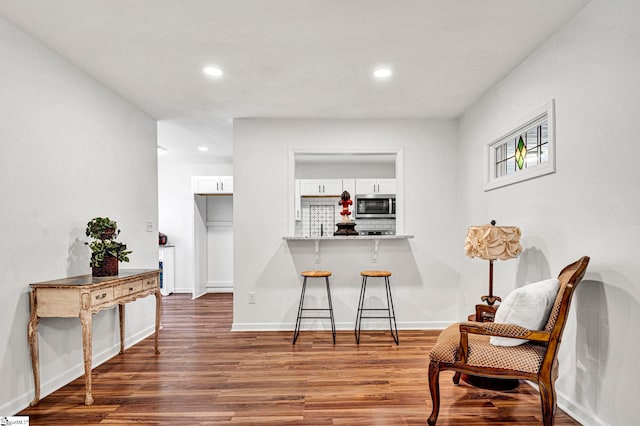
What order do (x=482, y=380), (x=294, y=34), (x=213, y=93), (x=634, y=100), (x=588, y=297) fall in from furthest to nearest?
(x=213, y=93), (x=482, y=380), (x=294, y=34), (x=588, y=297), (x=634, y=100)

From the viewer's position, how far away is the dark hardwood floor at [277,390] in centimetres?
236

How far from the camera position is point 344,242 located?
4.49 meters

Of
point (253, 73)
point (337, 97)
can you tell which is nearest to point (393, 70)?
point (337, 97)

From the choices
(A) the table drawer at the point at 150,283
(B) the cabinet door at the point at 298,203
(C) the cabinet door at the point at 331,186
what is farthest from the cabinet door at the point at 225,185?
(A) the table drawer at the point at 150,283

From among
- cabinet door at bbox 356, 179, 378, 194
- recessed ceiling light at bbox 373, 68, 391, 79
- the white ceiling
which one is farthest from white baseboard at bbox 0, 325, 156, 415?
cabinet door at bbox 356, 179, 378, 194

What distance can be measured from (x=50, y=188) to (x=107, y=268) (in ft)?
2.40

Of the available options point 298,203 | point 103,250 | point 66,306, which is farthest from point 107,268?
point 298,203

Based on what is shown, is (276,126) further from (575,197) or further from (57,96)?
(575,197)

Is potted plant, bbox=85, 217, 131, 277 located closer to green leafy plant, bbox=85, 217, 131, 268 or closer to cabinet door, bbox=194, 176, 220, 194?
green leafy plant, bbox=85, 217, 131, 268

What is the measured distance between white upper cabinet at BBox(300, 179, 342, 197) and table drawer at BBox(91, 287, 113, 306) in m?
4.33

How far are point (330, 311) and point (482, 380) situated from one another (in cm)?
195

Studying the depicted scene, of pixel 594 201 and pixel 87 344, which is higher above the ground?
pixel 594 201

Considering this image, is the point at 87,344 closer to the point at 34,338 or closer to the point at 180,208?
the point at 34,338

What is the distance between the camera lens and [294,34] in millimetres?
2574
